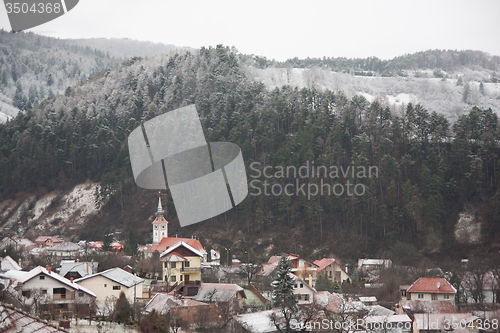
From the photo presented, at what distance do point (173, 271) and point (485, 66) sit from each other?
106671 millimetres

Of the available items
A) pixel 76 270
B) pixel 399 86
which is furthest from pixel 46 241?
pixel 399 86

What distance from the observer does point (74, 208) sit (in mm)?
74312

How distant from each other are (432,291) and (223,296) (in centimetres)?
1270

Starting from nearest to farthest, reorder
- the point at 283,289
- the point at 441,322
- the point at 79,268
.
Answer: the point at 441,322, the point at 283,289, the point at 79,268

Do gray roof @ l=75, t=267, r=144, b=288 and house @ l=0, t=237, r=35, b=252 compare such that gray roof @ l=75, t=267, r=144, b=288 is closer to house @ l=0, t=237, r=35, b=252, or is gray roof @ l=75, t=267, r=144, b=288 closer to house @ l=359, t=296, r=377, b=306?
house @ l=359, t=296, r=377, b=306

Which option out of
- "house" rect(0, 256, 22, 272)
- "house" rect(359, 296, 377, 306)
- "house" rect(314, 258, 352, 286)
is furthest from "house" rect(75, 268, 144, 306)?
"house" rect(314, 258, 352, 286)

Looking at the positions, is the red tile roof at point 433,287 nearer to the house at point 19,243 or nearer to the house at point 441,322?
A: the house at point 441,322

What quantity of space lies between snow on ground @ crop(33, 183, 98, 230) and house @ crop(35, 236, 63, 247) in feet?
17.3

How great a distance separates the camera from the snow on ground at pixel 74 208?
72.6 meters

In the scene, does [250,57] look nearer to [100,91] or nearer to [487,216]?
[100,91]

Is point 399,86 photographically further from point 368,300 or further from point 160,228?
point 368,300

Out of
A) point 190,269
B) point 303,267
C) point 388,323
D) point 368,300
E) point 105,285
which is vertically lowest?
point 303,267

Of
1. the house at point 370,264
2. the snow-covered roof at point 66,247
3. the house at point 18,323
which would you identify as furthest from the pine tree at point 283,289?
the snow-covered roof at point 66,247

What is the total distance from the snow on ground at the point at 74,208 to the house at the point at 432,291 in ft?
153
